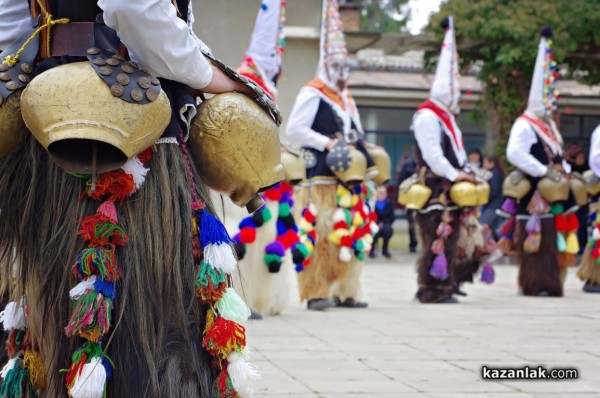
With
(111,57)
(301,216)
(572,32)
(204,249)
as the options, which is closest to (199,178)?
(204,249)

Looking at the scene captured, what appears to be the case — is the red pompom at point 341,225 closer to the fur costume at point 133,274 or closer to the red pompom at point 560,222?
the red pompom at point 560,222

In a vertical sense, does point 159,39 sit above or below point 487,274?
above

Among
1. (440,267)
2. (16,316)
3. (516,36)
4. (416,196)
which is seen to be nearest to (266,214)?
(416,196)

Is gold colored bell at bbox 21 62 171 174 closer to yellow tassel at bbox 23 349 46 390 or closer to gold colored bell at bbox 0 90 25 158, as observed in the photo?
gold colored bell at bbox 0 90 25 158

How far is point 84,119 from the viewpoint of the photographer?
8.36 feet

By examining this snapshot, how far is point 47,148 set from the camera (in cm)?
257

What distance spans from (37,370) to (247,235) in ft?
15.8

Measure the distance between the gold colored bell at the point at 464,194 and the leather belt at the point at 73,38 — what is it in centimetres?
663

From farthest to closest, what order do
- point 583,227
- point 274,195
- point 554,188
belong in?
point 583,227 < point 554,188 < point 274,195

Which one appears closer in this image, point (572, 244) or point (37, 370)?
point (37, 370)

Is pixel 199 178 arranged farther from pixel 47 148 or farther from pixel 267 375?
pixel 267 375

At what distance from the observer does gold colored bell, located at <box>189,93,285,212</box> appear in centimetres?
287

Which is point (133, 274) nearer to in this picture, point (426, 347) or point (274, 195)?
point (426, 347)

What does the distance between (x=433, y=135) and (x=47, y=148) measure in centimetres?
675
